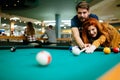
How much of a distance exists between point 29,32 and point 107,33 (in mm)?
5255

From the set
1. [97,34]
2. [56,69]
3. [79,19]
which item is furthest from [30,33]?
[56,69]

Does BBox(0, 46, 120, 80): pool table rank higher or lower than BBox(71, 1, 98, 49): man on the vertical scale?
lower

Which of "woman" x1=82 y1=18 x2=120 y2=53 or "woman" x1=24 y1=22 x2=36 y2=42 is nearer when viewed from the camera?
"woman" x1=82 y1=18 x2=120 y2=53

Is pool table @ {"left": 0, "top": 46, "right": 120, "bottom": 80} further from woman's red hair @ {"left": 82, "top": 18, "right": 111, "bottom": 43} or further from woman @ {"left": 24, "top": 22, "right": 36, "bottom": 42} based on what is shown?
woman @ {"left": 24, "top": 22, "right": 36, "bottom": 42}

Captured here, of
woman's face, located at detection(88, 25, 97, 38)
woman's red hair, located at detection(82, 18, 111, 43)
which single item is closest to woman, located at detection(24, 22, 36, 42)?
woman's red hair, located at detection(82, 18, 111, 43)

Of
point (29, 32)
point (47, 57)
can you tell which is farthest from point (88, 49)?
point (29, 32)

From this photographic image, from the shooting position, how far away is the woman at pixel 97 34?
122 inches

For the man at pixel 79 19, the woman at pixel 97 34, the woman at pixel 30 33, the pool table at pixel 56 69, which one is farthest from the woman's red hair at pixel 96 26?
the woman at pixel 30 33

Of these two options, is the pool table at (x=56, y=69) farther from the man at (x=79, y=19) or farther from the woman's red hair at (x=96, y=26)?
the man at (x=79, y=19)

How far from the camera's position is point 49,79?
114 cm

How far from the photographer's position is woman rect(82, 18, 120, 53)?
3105 mm

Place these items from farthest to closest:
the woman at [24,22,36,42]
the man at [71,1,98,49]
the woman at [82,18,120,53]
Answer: the woman at [24,22,36,42] < the man at [71,1,98,49] < the woman at [82,18,120,53]

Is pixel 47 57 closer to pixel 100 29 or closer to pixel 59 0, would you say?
pixel 100 29

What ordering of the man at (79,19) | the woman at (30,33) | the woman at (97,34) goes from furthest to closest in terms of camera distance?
the woman at (30,33) → the man at (79,19) → the woman at (97,34)
